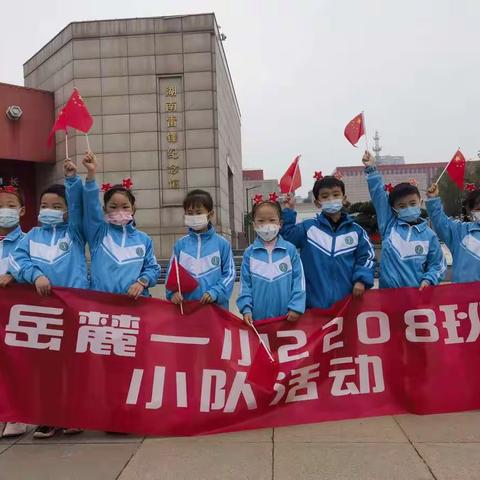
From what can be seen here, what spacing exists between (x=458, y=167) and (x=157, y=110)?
14.9 metres

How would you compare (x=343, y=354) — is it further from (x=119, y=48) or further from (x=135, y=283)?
(x=119, y=48)

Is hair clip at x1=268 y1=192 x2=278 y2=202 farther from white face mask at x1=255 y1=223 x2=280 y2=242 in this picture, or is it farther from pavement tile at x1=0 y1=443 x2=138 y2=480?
pavement tile at x1=0 y1=443 x2=138 y2=480

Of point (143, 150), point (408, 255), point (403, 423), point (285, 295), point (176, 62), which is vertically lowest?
point (403, 423)

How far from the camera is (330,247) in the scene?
3740 mm

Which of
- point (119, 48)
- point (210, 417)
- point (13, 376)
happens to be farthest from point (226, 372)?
point (119, 48)

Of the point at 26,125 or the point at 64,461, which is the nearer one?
the point at 64,461

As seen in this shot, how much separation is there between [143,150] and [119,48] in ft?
12.8

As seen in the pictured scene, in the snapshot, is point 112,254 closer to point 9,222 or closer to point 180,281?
point 180,281

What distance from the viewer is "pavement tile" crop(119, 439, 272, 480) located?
264cm

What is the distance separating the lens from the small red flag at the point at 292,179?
13.6ft

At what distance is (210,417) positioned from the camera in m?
3.26

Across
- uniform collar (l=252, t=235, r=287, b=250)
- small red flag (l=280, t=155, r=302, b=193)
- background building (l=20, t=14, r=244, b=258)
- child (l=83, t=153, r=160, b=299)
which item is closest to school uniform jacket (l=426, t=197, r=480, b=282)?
small red flag (l=280, t=155, r=302, b=193)

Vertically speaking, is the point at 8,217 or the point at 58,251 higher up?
the point at 8,217

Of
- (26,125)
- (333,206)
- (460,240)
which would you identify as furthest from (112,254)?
→ (26,125)
